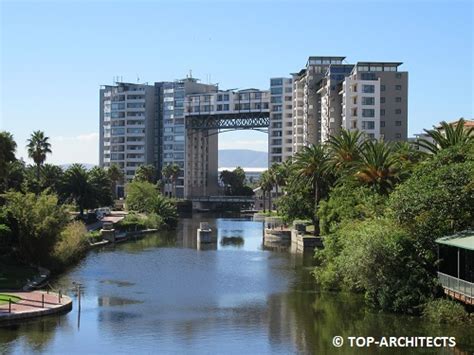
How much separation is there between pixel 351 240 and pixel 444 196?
7.35 m

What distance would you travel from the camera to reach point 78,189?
4296 inches

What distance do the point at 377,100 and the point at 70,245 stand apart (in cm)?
7673

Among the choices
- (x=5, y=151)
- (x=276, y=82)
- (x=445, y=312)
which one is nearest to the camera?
(x=445, y=312)

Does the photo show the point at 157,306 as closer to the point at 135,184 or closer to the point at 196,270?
the point at 196,270

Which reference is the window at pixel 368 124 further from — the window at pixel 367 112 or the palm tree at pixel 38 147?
the palm tree at pixel 38 147

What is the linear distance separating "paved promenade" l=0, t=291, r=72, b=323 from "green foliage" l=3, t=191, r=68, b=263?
36.5 ft

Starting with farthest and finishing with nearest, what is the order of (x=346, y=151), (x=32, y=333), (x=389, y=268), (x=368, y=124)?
(x=368, y=124)
(x=346, y=151)
(x=389, y=268)
(x=32, y=333)

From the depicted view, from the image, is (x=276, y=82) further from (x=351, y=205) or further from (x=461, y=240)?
(x=461, y=240)

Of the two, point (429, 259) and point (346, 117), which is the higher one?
point (346, 117)

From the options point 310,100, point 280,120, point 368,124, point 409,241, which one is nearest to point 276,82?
point 280,120

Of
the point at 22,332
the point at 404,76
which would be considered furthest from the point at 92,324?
the point at 404,76

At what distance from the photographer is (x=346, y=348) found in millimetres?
37906

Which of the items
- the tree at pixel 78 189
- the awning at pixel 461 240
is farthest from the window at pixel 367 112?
the awning at pixel 461 240

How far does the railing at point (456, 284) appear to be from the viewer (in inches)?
1564
